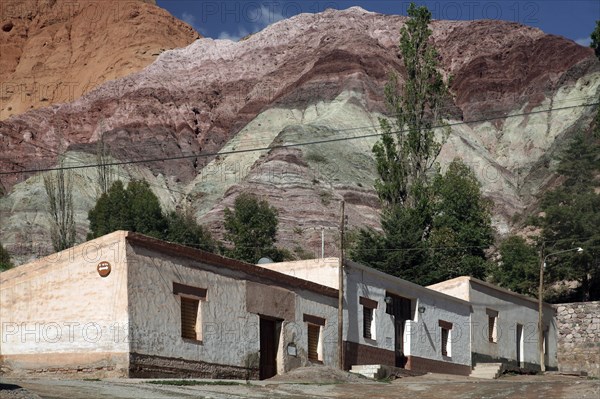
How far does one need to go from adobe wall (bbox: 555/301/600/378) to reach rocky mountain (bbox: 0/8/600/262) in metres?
37.8

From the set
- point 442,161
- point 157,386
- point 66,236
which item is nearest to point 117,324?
point 157,386

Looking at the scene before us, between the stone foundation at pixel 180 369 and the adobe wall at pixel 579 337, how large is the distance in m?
27.0

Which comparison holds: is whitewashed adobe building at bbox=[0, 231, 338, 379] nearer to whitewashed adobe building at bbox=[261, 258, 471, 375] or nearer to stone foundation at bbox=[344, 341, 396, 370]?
stone foundation at bbox=[344, 341, 396, 370]

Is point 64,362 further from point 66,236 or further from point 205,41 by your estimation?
point 205,41

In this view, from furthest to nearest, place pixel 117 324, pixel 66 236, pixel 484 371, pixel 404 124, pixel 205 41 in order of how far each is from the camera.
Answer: pixel 205 41 < pixel 66 236 < pixel 404 124 < pixel 484 371 < pixel 117 324

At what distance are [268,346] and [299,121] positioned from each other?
89085mm

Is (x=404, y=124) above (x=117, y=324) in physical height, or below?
above

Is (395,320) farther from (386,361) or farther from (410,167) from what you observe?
(410,167)

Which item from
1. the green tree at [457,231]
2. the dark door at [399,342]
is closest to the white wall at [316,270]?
the dark door at [399,342]

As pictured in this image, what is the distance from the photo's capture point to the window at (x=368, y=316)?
36125 millimetres

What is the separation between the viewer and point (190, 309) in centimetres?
2769

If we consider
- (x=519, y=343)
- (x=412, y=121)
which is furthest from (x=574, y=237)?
(x=519, y=343)

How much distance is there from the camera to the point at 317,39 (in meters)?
140

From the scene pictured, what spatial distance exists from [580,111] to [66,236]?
66.4 m
